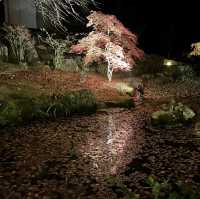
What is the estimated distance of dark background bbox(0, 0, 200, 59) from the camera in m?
27.9

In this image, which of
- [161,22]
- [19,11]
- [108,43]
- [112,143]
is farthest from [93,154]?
[161,22]

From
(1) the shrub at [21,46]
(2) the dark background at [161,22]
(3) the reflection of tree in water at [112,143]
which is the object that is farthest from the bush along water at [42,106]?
(2) the dark background at [161,22]

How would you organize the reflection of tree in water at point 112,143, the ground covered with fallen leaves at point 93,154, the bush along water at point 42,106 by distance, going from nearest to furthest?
the ground covered with fallen leaves at point 93,154 → the reflection of tree in water at point 112,143 → the bush along water at point 42,106

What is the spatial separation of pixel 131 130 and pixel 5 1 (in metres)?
13.5

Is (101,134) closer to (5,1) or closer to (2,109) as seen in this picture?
(2,109)

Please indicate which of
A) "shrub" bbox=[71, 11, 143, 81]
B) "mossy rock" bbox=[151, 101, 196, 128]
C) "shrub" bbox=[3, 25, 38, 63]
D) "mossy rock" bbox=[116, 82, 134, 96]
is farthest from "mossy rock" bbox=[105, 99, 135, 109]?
"shrub" bbox=[3, 25, 38, 63]

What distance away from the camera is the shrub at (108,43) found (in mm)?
16531

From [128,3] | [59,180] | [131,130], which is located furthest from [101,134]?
[128,3]

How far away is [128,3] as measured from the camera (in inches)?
1153

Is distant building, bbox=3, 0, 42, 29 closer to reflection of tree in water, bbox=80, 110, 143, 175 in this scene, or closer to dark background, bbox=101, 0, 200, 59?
dark background, bbox=101, 0, 200, 59

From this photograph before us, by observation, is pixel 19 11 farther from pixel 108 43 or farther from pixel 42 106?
pixel 42 106

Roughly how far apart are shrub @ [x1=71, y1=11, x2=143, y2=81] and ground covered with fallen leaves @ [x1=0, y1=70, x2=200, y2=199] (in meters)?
2.57

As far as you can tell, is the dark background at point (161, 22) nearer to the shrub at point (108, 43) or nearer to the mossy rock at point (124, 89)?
Answer: the shrub at point (108, 43)

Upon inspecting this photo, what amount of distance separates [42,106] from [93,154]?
3945 mm
